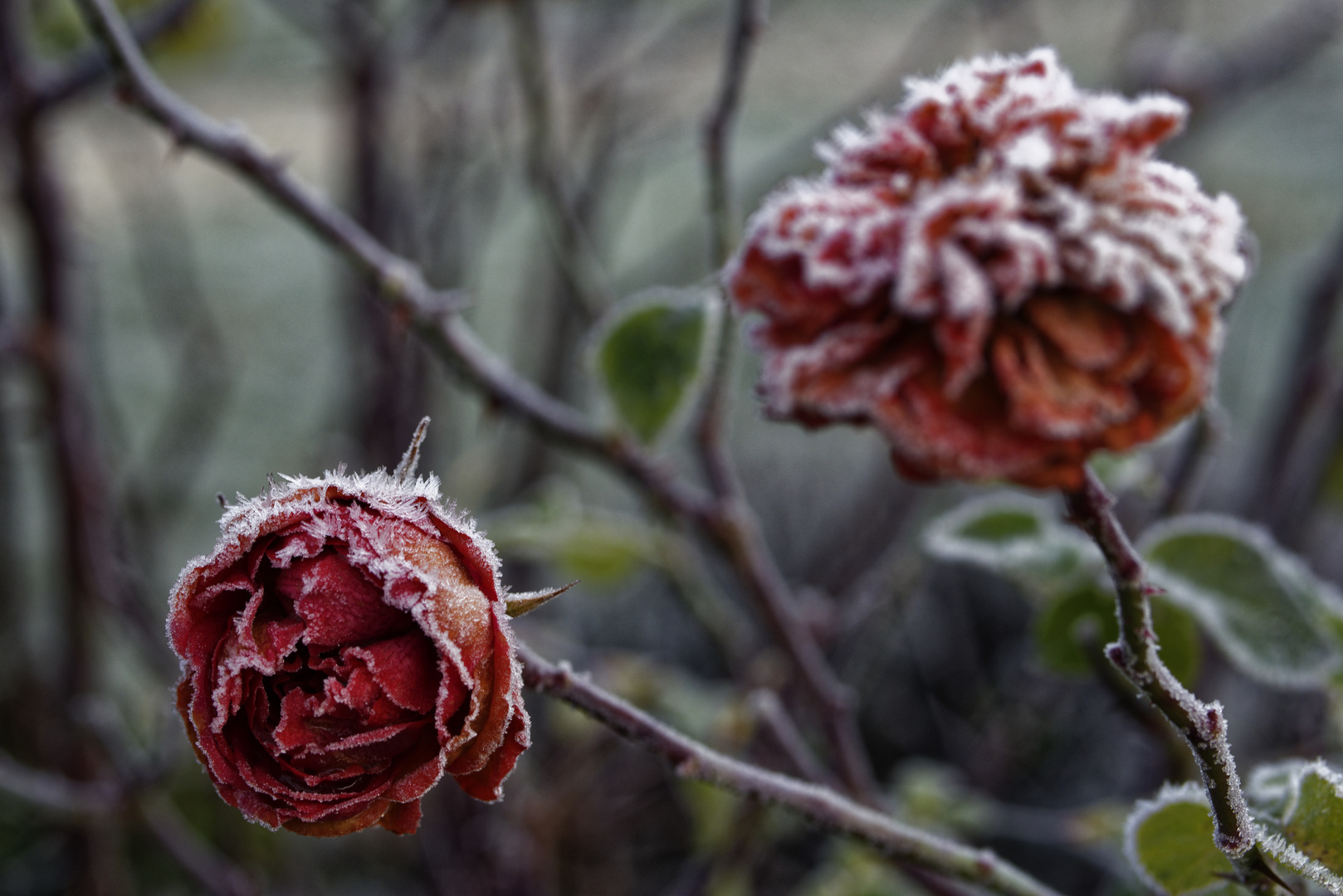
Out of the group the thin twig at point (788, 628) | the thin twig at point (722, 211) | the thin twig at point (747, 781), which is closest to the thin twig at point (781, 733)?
the thin twig at point (788, 628)

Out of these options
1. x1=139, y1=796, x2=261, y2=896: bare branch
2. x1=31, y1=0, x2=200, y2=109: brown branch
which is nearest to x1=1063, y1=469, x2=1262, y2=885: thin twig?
x1=31, y1=0, x2=200, y2=109: brown branch

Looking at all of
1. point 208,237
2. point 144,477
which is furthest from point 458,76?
point 208,237

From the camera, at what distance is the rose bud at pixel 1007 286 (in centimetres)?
33

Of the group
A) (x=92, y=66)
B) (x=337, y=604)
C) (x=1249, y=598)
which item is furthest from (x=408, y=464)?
(x=92, y=66)

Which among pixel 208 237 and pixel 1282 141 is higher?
pixel 208 237

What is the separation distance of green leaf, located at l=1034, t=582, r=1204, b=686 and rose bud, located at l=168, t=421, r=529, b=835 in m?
0.37

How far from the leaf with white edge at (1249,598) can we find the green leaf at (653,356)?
0.27 meters

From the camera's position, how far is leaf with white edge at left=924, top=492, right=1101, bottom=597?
658mm

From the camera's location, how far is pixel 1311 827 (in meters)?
0.40

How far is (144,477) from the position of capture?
1872mm

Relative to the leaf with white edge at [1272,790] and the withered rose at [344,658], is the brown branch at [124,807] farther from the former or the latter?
the leaf with white edge at [1272,790]

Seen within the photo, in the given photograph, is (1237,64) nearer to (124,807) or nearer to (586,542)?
(586,542)

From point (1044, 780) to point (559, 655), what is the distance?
897 mm

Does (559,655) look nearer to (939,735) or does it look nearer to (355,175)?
(355,175)
